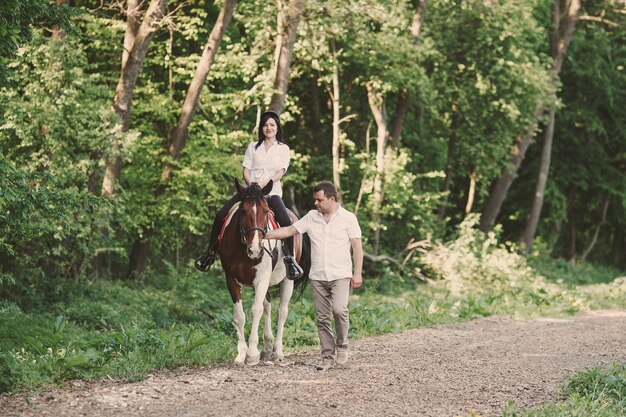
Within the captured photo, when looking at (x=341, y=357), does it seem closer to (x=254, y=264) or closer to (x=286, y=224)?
(x=254, y=264)

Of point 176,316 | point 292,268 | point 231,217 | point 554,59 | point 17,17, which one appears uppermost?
point 554,59

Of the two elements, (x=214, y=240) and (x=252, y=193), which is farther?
(x=214, y=240)

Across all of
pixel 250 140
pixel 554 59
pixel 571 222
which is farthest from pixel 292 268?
pixel 571 222

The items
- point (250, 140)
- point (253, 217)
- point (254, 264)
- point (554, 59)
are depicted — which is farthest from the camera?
point (554, 59)

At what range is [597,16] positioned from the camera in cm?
3394

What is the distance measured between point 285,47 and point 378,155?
19.9 feet

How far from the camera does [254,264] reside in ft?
33.6

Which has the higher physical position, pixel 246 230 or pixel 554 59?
pixel 554 59

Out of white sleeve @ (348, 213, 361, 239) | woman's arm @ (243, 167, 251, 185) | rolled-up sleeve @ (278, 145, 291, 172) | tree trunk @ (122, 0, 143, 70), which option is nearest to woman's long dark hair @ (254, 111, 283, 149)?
rolled-up sleeve @ (278, 145, 291, 172)

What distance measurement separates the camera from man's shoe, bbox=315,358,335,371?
994cm

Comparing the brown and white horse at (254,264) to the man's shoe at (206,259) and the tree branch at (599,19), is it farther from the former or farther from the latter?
the tree branch at (599,19)

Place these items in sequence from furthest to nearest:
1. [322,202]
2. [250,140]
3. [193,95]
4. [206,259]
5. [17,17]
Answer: [250,140]
[193,95]
[206,259]
[322,202]
[17,17]

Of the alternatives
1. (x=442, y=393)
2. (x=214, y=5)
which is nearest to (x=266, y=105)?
(x=214, y=5)

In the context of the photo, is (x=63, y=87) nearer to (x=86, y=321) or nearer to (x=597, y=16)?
(x=86, y=321)
